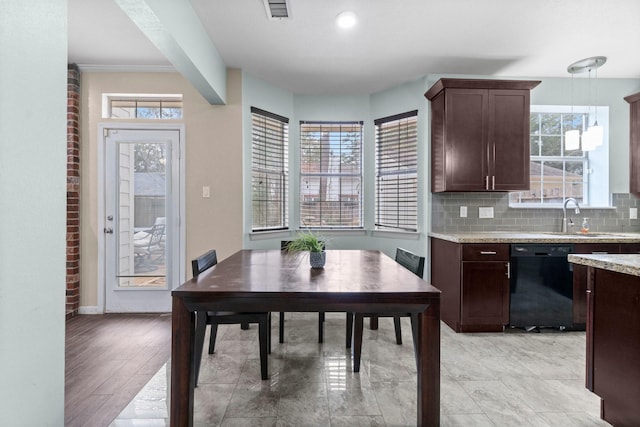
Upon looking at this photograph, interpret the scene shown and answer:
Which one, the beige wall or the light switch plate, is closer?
the beige wall

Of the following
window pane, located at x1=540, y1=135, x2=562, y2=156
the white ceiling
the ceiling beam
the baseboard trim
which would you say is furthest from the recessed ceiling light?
the baseboard trim

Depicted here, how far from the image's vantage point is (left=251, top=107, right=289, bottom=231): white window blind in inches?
153

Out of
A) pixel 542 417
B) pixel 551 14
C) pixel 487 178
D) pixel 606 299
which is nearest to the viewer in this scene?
pixel 606 299

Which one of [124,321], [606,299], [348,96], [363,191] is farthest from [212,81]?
[606,299]

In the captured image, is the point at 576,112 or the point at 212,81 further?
the point at 576,112

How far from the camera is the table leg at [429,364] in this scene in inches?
61.3

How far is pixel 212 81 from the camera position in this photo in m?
3.06

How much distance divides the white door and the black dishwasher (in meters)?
3.45

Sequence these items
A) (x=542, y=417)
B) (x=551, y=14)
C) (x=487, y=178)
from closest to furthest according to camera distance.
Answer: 1. (x=542, y=417)
2. (x=551, y=14)
3. (x=487, y=178)

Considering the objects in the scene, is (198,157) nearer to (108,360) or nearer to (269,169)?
(269,169)

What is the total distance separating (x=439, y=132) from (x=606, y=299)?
2314mm

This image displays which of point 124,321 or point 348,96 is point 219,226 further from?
point 348,96

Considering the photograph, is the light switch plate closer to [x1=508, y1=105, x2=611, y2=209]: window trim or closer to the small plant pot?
[x1=508, y1=105, x2=611, y2=209]: window trim

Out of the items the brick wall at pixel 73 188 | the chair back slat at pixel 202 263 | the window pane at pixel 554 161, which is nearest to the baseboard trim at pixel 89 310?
the brick wall at pixel 73 188
